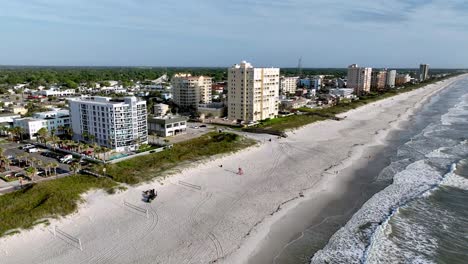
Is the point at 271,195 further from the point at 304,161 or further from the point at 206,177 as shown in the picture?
the point at 304,161

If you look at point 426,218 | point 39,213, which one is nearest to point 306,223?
point 426,218

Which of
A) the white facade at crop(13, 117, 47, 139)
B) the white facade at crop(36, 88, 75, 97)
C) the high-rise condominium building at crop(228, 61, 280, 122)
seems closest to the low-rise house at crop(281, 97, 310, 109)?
the high-rise condominium building at crop(228, 61, 280, 122)

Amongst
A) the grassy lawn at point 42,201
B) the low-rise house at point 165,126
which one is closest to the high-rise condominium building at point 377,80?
the low-rise house at point 165,126

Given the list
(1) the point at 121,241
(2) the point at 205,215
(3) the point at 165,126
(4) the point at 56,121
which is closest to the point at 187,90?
(3) the point at 165,126

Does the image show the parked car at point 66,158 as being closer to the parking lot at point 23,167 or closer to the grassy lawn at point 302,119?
the parking lot at point 23,167

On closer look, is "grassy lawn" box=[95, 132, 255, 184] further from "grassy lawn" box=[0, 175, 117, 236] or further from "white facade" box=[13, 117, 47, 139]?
"white facade" box=[13, 117, 47, 139]
